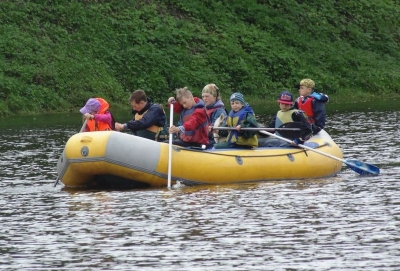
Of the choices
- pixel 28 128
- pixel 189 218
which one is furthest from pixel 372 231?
pixel 28 128

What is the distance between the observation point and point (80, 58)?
3519 centimetres

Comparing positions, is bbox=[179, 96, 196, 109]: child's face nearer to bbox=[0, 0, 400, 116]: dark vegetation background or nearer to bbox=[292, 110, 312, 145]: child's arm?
bbox=[292, 110, 312, 145]: child's arm

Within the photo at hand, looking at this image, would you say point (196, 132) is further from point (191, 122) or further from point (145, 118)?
point (145, 118)

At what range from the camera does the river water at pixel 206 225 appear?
10.3 meters

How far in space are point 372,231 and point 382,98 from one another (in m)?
27.8

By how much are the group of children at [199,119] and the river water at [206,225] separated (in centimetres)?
84

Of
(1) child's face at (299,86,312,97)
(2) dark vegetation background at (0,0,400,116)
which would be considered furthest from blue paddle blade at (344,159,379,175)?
(2) dark vegetation background at (0,0,400,116)

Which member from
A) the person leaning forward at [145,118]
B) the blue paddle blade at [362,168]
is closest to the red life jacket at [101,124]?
the person leaning forward at [145,118]

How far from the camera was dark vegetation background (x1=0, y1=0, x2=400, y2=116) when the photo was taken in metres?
34.0

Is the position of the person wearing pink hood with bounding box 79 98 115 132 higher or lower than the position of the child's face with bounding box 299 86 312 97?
lower

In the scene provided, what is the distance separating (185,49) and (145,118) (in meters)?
22.2

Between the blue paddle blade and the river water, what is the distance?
0.64 ft

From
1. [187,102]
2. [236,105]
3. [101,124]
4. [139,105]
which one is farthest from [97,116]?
[236,105]

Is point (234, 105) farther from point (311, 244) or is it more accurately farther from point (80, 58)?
point (80, 58)
